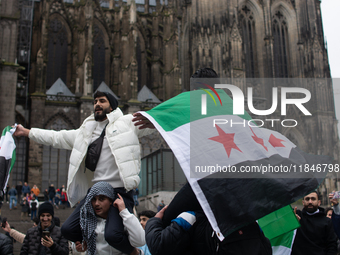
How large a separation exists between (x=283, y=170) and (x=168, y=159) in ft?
59.7

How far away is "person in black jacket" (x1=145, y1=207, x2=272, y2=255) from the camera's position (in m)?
2.89

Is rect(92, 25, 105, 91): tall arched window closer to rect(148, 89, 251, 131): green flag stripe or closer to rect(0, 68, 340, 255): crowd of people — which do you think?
rect(0, 68, 340, 255): crowd of people

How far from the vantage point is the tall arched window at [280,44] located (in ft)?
116

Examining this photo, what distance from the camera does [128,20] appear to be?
31.9m

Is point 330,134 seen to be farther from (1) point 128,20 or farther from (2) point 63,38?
(2) point 63,38

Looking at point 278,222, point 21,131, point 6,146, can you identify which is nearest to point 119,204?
point 278,222

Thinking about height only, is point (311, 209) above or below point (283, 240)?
above

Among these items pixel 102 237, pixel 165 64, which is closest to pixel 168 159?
pixel 165 64

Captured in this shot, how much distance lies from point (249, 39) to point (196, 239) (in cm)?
3406

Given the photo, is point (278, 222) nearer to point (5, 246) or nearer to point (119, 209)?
point (119, 209)

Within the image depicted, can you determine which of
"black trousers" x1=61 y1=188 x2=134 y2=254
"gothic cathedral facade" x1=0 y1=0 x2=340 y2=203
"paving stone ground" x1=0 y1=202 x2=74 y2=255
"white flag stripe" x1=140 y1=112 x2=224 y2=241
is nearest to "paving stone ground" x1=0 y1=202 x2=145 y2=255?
"paving stone ground" x1=0 y1=202 x2=74 y2=255

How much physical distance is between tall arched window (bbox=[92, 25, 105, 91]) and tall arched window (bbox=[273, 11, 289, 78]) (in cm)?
1493

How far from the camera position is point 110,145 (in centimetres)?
407

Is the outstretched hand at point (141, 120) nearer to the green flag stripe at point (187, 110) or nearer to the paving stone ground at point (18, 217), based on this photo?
the green flag stripe at point (187, 110)
